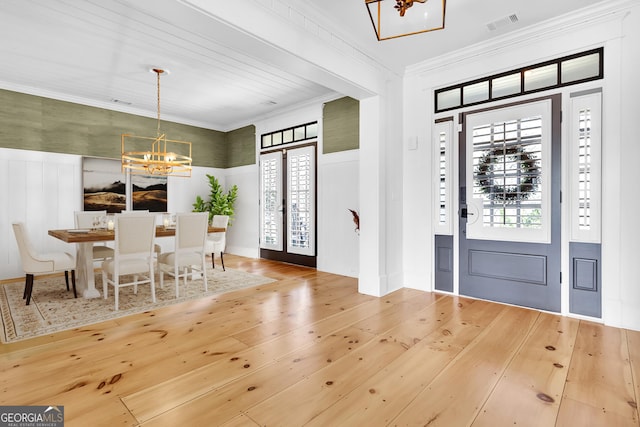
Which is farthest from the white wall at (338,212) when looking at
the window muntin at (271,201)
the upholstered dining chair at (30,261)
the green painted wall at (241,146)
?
the upholstered dining chair at (30,261)

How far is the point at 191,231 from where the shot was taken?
4.25 meters

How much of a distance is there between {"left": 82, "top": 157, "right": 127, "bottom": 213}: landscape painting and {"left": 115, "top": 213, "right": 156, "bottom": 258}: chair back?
2902mm

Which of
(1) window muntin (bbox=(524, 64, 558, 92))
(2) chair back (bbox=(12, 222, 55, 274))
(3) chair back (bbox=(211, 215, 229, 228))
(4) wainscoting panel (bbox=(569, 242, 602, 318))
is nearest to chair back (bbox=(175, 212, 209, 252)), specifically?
(3) chair back (bbox=(211, 215, 229, 228))

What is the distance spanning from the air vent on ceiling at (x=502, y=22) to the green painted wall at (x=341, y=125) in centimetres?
216

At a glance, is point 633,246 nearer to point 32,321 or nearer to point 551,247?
point 551,247

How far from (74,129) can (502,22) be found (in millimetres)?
6655

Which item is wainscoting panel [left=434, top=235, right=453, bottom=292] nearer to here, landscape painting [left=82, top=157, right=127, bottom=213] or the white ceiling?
the white ceiling

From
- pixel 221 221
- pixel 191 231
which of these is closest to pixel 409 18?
pixel 191 231

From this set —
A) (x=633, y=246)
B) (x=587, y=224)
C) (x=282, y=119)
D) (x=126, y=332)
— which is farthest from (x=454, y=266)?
(x=282, y=119)

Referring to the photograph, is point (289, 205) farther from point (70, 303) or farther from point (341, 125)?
point (70, 303)

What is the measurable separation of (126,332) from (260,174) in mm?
4597

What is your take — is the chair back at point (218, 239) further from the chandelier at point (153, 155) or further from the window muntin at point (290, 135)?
the window muntin at point (290, 135)

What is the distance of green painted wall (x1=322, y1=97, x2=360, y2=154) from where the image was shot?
5289 millimetres

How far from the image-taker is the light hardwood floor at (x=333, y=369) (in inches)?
70.6
